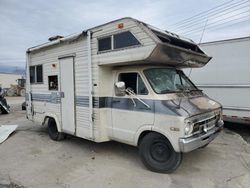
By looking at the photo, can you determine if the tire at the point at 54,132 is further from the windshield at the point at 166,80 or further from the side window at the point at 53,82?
the windshield at the point at 166,80

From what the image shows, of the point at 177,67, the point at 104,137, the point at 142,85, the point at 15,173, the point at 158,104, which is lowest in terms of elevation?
the point at 15,173

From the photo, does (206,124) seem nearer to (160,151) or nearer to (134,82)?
(160,151)

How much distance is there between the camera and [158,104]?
475cm

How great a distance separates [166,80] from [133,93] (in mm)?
800

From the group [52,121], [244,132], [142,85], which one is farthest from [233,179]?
[52,121]

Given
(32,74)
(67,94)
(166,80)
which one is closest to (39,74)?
(32,74)

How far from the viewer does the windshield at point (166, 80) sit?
506 centimetres

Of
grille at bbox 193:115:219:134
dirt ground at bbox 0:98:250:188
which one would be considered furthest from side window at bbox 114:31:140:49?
dirt ground at bbox 0:98:250:188

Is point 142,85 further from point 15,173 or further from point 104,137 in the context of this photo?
point 15,173

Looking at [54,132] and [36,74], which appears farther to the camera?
[36,74]

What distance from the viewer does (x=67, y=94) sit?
6.63 metres

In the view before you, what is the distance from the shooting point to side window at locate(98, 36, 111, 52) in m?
5.41

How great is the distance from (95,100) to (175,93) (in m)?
1.92

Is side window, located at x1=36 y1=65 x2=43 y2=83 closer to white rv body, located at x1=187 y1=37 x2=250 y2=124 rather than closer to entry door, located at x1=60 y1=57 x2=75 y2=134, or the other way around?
entry door, located at x1=60 y1=57 x2=75 y2=134
